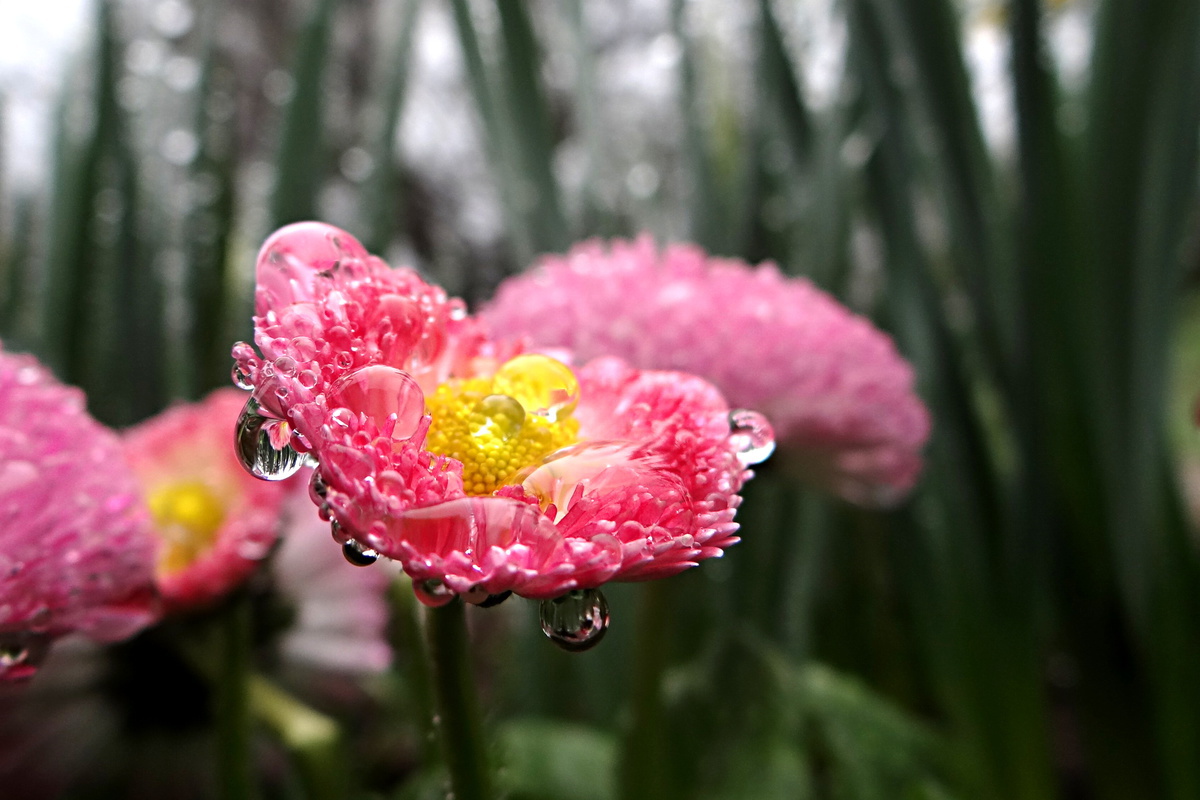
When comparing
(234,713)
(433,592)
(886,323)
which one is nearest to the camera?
(433,592)

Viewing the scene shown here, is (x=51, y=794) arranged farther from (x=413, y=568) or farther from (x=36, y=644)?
(x=413, y=568)

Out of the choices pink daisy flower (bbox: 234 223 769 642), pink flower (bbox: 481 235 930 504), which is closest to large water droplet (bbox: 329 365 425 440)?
pink daisy flower (bbox: 234 223 769 642)

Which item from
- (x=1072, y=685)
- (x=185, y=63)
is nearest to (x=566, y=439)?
(x=1072, y=685)

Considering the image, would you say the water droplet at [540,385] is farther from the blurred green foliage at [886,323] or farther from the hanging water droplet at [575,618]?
the blurred green foliage at [886,323]

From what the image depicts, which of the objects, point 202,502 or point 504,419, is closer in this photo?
point 504,419

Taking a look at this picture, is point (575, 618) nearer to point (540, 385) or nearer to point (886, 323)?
point (540, 385)

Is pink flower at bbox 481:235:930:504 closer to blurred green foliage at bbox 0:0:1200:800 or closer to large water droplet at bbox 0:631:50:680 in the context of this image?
blurred green foliage at bbox 0:0:1200:800

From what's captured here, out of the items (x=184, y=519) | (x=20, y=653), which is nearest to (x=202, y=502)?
(x=184, y=519)
